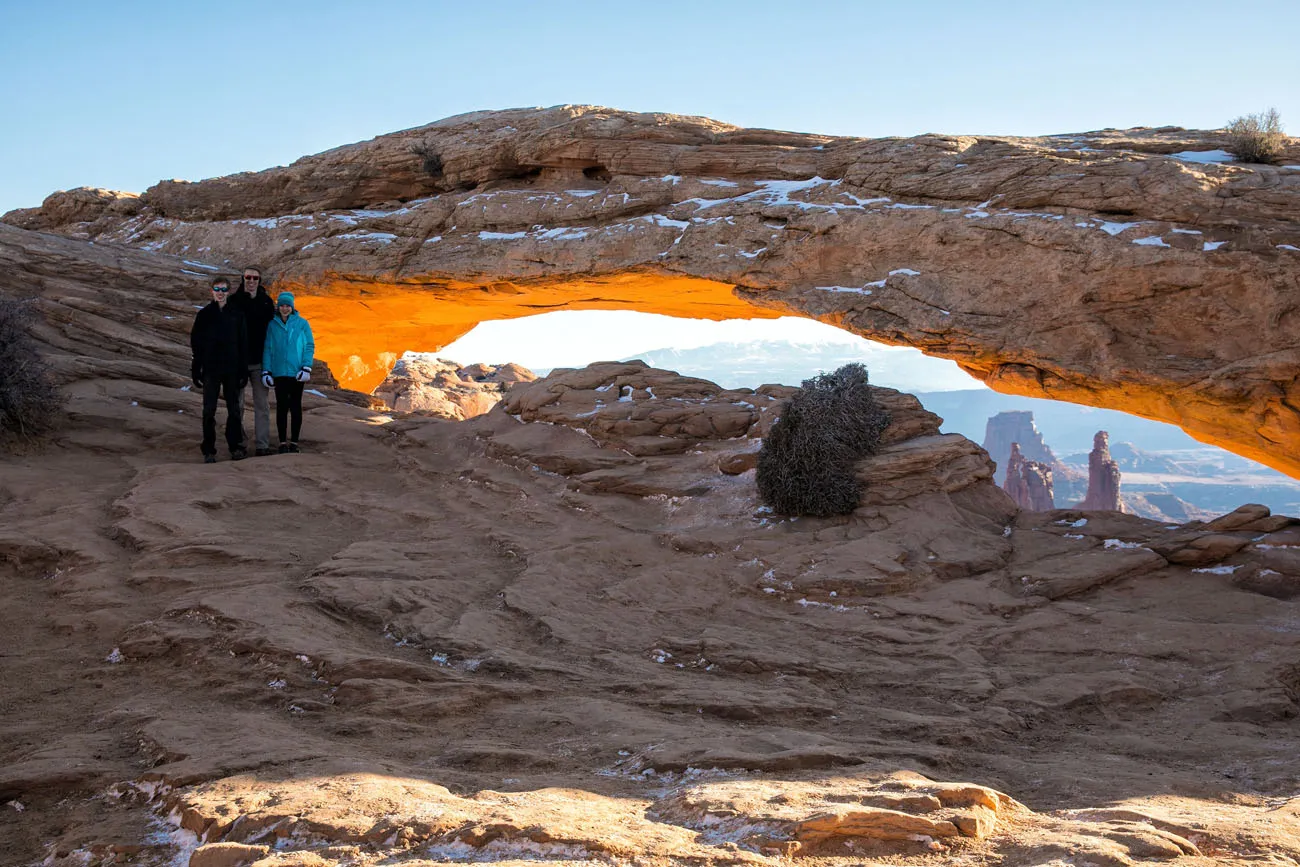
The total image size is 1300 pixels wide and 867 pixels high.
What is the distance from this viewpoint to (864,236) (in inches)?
587

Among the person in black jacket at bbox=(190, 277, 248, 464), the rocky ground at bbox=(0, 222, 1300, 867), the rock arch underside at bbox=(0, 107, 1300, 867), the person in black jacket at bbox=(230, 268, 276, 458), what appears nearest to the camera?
the rocky ground at bbox=(0, 222, 1300, 867)

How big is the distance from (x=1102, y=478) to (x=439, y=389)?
58230 mm

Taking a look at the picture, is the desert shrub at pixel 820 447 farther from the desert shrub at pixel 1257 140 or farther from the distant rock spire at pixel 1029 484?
the distant rock spire at pixel 1029 484

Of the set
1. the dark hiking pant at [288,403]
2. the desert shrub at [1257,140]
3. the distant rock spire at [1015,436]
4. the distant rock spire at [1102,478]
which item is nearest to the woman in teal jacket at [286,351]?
the dark hiking pant at [288,403]

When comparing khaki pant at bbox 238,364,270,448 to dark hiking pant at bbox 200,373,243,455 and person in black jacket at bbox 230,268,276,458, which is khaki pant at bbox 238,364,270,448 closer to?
person in black jacket at bbox 230,268,276,458

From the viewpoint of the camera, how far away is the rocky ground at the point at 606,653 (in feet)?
14.3

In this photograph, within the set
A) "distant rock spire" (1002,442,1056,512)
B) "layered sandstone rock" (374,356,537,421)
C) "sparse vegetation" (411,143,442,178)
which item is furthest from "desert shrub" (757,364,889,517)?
"distant rock spire" (1002,442,1056,512)

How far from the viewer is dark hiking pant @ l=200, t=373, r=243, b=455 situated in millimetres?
11938

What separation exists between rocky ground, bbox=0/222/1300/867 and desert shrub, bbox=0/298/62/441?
0.35m

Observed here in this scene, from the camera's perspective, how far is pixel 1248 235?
12.5 m

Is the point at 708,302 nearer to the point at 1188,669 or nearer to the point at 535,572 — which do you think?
the point at 535,572

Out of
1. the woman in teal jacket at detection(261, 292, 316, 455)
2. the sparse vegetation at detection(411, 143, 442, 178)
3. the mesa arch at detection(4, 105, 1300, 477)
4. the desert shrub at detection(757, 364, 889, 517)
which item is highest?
the sparse vegetation at detection(411, 143, 442, 178)

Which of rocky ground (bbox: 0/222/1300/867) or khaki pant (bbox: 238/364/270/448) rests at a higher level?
khaki pant (bbox: 238/364/270/448)

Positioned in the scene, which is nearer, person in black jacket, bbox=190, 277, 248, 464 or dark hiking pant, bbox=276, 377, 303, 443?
person in black jacket, bbox=190, 277, 248, 464
